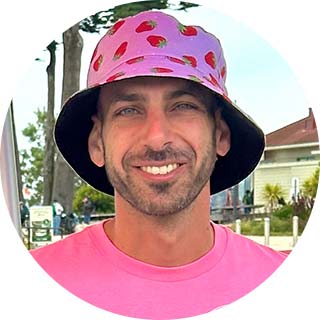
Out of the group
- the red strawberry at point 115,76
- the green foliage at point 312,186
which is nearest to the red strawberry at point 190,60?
the red strawberry at point 115,76

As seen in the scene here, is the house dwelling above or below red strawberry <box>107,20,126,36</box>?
below

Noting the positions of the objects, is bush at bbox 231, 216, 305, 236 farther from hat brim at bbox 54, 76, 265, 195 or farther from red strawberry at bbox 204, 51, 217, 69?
red strawberry at bbox 204, 51, 217, 69

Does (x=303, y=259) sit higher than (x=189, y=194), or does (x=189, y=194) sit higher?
(x=189, y=194)

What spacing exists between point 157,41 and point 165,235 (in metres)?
0.32

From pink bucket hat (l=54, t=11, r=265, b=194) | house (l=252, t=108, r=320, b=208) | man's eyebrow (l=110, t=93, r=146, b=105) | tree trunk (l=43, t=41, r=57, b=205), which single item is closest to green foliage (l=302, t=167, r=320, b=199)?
house (l=252, t=108, r=320, b=208)

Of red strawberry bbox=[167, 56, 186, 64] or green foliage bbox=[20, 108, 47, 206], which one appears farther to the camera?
green foliage bbox=[20, 108, 47, 206]

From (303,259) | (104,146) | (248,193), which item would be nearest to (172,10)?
(104,146)

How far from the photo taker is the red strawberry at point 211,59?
958 millimetres

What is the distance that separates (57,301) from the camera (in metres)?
1.00

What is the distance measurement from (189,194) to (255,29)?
1.00 feet

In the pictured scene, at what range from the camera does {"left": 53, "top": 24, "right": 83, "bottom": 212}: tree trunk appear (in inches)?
40.1

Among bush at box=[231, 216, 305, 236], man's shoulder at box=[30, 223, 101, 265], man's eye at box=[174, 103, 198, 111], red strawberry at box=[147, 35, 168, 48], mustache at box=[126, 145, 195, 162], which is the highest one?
red strawberry at box=[147, 35, 168, 48]

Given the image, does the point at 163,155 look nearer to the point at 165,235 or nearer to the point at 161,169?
the point at 161,169

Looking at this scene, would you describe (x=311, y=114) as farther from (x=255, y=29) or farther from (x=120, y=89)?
(x=120, y=89)
